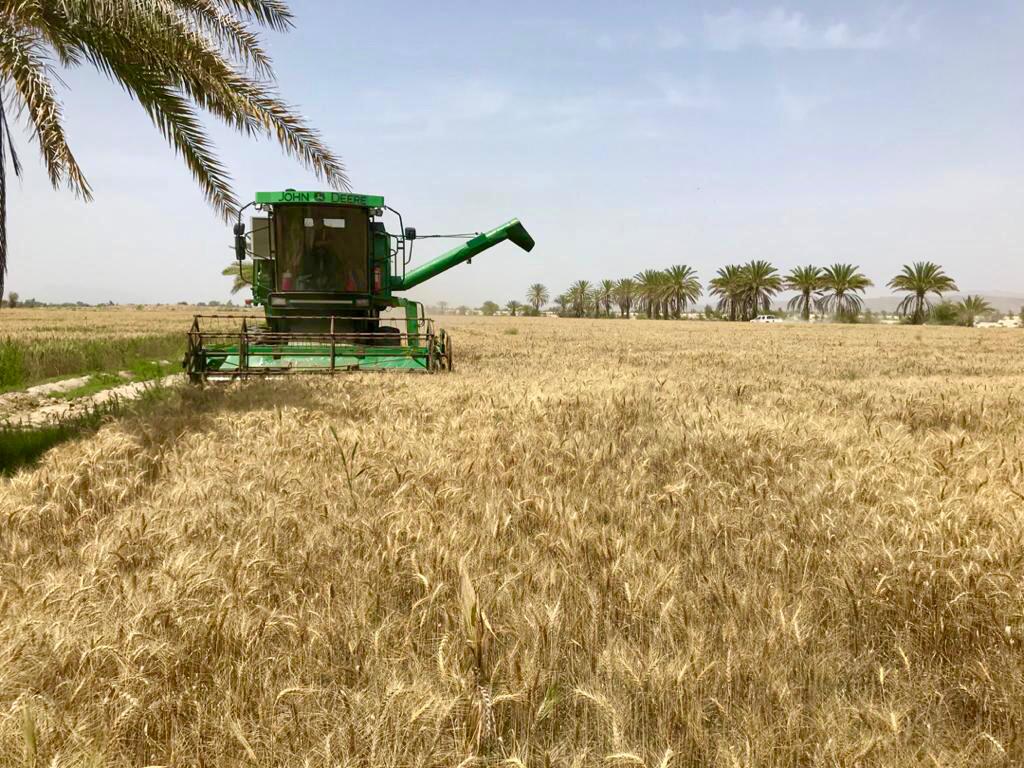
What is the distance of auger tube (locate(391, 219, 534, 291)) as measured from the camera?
14703 millimetres

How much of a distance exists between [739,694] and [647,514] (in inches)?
57.4

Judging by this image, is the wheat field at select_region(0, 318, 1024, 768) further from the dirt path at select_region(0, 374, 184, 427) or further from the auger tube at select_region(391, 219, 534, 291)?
the auger tube at select_region(391, 219, 534, 291)

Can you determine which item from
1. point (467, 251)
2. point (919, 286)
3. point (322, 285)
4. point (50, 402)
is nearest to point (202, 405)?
point (50, 402)

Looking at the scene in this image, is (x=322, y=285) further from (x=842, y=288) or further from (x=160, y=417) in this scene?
(x=842, y=288)

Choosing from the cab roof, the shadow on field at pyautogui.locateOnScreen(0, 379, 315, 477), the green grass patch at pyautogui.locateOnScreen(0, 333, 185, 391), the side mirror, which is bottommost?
the shadow on field at pyautogui.locateOnScreen(0, 379, 315, 477)

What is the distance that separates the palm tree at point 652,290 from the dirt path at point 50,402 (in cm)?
7678

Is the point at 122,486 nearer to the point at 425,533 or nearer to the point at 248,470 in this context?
the point at 248,470

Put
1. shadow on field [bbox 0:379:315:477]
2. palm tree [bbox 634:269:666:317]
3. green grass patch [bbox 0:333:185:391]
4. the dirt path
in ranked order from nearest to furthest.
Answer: shadow on field [bbox 0:379:315:477] < the dirt path < green grass patch [bbox 0:333:185:391] < palm tree [bbox 634:269:666:317]

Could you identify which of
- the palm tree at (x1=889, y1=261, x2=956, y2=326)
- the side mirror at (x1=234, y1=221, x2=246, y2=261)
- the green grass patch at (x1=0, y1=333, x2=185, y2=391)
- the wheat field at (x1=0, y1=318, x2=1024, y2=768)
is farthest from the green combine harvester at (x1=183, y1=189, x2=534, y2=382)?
the palm tree at (x1=889, y1=261, x2=956, y2=326)

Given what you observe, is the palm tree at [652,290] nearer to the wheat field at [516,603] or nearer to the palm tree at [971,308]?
the palm tree at [971,308]

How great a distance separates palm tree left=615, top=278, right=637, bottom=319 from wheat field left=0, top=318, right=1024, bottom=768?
89.0 meters

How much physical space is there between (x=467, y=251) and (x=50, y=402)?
890 centimetres

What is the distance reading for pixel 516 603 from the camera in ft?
7.18

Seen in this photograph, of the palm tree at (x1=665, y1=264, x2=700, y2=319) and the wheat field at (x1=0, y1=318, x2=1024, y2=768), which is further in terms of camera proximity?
the palm tree at (x1=665, y1=264, x2=700, y2=319)
